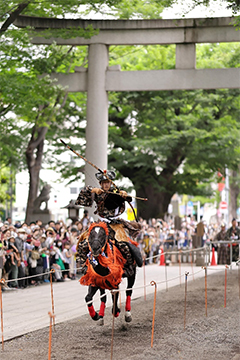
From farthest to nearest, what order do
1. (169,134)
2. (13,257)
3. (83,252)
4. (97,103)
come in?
1. (169,134)
2. (97,103)
3. (13,257)
4. (83,252)

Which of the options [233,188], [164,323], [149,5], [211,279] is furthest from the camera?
[233,188]

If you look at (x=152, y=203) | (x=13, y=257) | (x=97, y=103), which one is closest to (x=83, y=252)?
(x=13, y=257)

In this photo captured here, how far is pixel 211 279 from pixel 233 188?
1513 inches

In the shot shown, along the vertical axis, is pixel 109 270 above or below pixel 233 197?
below

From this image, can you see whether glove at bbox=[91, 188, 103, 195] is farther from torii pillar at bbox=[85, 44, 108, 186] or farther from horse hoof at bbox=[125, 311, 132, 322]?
torii pillar at bbox=[85, 44, 108, 186]

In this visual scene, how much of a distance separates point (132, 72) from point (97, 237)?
13834mm

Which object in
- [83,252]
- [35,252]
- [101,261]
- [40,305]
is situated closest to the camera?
[101,261]

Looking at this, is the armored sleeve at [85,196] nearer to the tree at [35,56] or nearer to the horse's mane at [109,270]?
the horse's mane at [109,270]

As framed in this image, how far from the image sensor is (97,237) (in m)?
9.49

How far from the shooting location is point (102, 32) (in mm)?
22609

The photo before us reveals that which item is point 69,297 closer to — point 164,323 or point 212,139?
point 164,323

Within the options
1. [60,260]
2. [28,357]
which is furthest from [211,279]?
[28,357]

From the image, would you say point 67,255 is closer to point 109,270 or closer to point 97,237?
point 109,270

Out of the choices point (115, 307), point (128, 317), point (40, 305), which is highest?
point (115, 307)
